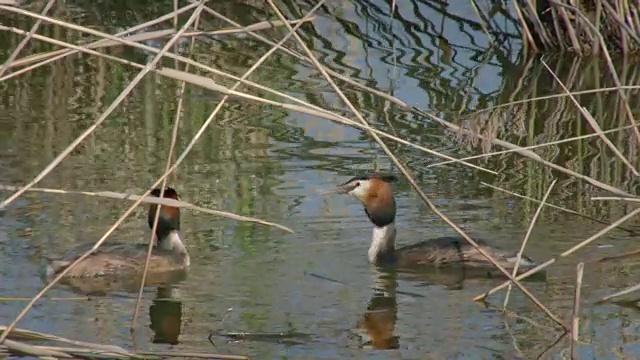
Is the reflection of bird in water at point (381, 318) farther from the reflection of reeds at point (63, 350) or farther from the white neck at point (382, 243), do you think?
the reflection of reeds at point (63, 350)

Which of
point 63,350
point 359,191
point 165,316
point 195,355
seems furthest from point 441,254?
point 63,350

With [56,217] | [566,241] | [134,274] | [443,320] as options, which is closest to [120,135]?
[56,217]

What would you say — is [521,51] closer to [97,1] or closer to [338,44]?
[338,44]

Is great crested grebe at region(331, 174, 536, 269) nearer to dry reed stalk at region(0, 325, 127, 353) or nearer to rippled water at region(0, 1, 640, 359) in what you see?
rippled water at region(0, 1, 640, 359)

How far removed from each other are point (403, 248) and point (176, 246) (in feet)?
4.08

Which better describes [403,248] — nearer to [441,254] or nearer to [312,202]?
[441,254]

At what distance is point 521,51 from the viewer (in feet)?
50.6

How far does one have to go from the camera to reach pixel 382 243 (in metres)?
8.78

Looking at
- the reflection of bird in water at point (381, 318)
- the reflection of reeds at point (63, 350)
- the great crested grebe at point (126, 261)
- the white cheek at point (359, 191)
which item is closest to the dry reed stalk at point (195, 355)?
the reflection of reeds at point (63, 350)

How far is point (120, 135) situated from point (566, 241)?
3.98 m

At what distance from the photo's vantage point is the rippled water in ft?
23.4

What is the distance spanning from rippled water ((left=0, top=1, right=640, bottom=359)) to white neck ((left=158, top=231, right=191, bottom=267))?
0.11 metres

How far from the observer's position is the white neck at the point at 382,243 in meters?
8.63

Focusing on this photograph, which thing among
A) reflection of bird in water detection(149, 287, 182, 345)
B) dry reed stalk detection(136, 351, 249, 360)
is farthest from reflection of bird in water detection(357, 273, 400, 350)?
dry reed stalk detection(136, 351, 249, 360)
